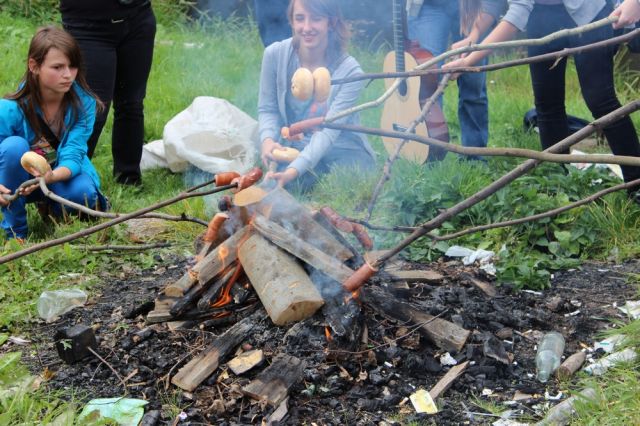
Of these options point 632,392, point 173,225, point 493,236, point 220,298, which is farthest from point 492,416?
point 173,225

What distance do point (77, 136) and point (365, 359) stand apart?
2.60m

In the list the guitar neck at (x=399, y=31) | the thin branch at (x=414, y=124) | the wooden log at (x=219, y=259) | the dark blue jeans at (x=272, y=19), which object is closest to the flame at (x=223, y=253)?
the wooden log at (x=219, y=259)

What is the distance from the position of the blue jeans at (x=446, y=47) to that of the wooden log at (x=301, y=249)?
2.67m

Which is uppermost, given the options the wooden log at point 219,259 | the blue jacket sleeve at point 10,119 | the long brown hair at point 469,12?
the long brown hair at point 469,12

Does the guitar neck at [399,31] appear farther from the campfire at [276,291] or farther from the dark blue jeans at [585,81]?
the campfire at [276,291]

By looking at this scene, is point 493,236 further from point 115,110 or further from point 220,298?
point 115,110

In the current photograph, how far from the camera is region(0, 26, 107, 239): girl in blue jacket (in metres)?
4.54

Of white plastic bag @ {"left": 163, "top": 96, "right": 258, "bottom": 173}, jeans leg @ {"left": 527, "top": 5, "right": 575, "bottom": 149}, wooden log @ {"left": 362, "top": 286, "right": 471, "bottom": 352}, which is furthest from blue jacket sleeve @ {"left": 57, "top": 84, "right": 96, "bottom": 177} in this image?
jeans leg @ {"left": 527, "top": 5, "right": 575, "bottom": 149}

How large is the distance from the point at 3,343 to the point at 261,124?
2432 millimetres

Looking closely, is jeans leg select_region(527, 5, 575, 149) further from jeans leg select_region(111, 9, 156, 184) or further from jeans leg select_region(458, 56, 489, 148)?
jeans leg select_region(111, 9, 156, 184)

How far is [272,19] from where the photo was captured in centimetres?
621

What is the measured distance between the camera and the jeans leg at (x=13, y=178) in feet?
14.8

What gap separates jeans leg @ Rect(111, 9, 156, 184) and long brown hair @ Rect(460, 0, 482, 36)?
6.85 ft

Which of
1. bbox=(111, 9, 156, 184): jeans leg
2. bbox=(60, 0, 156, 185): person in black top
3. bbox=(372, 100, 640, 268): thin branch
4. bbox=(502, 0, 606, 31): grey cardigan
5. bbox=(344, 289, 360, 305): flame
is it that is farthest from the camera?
bbox=(111, 9, 156, 184): jeans leg
